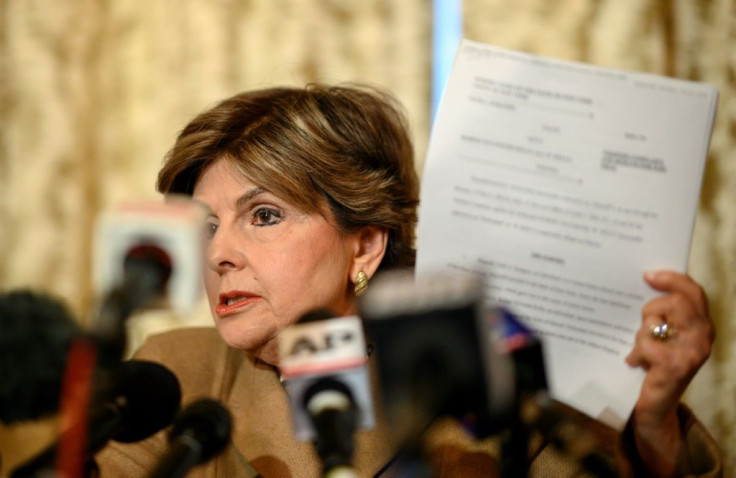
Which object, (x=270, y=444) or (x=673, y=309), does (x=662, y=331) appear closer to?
(x=673, y=309)

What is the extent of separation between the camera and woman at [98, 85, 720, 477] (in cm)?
121

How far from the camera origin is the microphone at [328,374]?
2.44ft

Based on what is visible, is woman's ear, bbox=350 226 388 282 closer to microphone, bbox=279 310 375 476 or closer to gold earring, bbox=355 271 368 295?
gold earring, bbox=355 271 368 295

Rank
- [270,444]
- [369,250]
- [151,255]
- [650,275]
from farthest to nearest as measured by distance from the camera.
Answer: [369,250] < [270,444] < [650,275] < [151,255]

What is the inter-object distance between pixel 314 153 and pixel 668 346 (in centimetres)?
70

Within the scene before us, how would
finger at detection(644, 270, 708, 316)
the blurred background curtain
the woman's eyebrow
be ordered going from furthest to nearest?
the blurred background curtain
the woman's eyebrow
finger at detection(644, 270, 708, 316)

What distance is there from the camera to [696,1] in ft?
6.48

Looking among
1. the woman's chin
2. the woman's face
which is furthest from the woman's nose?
the woman's chin

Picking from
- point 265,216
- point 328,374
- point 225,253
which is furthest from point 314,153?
point 328,374

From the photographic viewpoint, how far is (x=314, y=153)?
1448mm

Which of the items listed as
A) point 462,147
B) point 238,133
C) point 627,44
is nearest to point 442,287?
point 462,147

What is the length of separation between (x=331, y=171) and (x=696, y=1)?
115 centimetres

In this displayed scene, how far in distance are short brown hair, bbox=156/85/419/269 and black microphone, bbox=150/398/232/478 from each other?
24.4 inches

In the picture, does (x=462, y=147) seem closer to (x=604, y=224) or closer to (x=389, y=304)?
(x=604, y=224)
